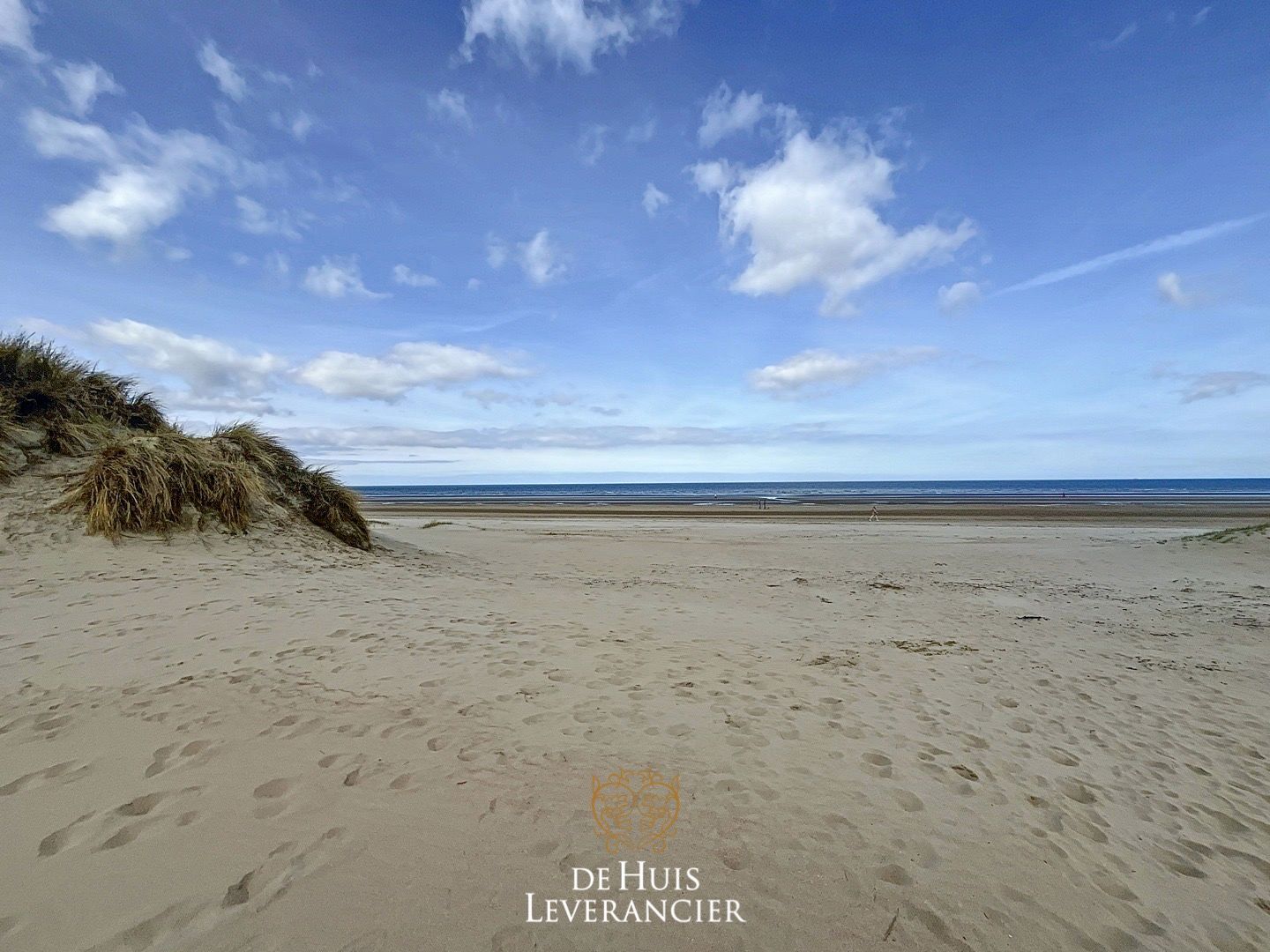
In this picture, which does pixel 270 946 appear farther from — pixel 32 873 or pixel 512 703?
pixel 512 703

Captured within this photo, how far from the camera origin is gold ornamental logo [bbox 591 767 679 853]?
3146 millimetres

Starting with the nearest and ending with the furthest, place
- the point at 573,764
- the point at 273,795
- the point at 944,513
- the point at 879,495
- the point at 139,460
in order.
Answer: the point at 273,795 < the point at 573,764 < the point at 139,460 < the point at 944,513 < the point at 879,495

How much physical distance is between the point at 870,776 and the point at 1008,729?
1.92 m

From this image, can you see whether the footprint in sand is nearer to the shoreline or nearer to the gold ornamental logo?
the gold ornamental logo

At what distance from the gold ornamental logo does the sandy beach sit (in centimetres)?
11

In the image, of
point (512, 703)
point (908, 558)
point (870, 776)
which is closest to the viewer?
point (870, 776)

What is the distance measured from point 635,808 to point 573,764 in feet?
2.06

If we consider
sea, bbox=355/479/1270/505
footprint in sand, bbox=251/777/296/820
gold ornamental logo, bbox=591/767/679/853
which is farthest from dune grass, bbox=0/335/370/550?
sea, bbox=355/479/1270/505

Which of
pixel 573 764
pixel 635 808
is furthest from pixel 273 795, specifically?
pixel 635 808

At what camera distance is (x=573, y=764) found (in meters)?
3.87

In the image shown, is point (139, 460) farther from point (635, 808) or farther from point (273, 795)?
point (635, 808)

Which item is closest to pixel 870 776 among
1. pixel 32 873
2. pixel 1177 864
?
pixel 1177 864

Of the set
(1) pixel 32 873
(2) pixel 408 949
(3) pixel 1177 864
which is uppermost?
(1) pixel 32 873

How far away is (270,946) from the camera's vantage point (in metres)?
2.26
